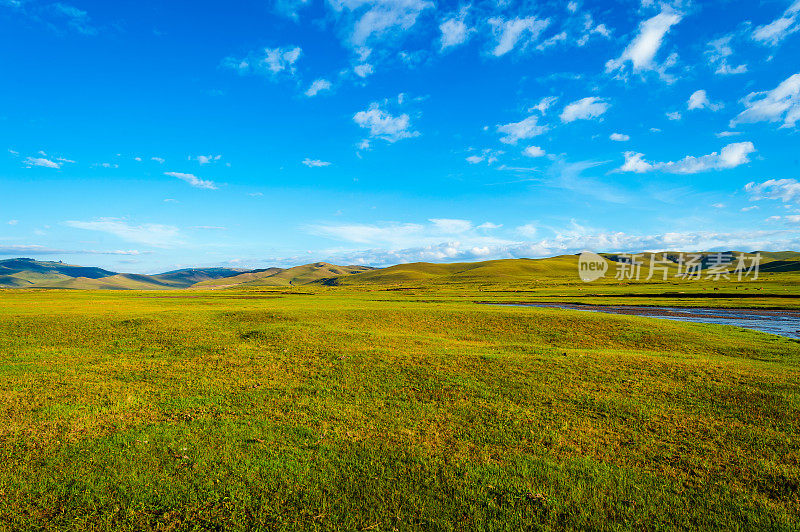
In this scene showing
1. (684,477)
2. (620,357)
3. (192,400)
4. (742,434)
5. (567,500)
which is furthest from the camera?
(620,357)

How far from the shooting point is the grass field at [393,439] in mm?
8359

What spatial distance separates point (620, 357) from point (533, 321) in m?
13.6

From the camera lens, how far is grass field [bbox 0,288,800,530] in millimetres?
8359

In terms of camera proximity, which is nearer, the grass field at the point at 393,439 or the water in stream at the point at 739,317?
the grass field at the point at 393,439

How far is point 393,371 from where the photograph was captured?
18.7 metres

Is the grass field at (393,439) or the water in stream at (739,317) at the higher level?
the grass field at (393,439)

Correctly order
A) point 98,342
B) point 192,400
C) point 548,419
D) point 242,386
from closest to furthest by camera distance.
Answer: point 548,419 → point 192,400 → point 242,386 → point 98,342

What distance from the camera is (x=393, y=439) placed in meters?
11.7

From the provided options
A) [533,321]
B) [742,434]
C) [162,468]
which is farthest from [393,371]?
[533,321]

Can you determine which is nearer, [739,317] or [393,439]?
[393,439]

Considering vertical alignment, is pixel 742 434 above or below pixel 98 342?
below

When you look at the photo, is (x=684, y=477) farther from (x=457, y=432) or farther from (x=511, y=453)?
(x=457, y=432)

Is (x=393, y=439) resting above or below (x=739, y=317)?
above

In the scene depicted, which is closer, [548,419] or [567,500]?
[567,500]
